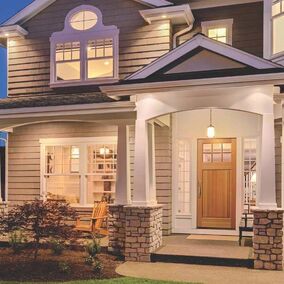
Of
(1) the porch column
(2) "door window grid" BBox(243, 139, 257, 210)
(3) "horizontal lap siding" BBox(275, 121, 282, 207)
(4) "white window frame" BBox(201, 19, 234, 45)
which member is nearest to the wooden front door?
(2) "door window grid" BBox(243, 139, 257, 210)

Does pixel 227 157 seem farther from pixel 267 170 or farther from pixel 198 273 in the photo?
pixel 198 273

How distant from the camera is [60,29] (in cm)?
1216

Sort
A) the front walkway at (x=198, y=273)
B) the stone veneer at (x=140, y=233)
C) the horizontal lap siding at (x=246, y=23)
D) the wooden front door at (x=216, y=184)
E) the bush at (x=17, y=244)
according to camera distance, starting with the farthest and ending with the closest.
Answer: the wooden front door at (x=216, y=184), the horizontal lap siding at (x=246, y=23), the bush at (x=17, y=244), the stone veneer at (x=140, y=233), the front walkway at (x=198, y=273)

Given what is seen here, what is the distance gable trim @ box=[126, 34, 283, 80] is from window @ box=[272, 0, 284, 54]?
8.76 feet

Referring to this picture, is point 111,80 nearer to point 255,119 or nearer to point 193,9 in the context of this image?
point 193,9

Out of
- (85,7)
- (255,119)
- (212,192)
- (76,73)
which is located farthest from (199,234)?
(85,7)

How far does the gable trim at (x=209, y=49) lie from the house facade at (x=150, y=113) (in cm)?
2

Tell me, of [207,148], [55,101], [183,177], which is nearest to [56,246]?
[55,101]

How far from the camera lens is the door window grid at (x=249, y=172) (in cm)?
1095

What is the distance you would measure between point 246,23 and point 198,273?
6429 mm

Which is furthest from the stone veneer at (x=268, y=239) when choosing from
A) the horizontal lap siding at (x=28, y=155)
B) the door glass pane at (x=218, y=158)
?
the horizontal lap siding at (x=28, y=155)

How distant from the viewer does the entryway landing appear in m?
8.08

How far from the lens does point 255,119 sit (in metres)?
10.8

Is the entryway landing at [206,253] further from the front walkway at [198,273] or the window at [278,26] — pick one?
the window at [278,26]
